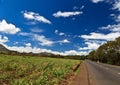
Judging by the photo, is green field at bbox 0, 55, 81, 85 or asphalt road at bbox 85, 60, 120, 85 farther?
asphalt road at bbox 85, 60, 120, 85

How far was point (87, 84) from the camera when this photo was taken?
15.9 meters

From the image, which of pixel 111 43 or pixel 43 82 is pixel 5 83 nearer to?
pixel 43 82

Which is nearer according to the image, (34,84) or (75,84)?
(34,84)

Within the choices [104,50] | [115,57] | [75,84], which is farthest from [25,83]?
[104,50]

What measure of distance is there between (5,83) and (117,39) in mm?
78253

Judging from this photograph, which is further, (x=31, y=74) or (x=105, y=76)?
(x=105, y=76)

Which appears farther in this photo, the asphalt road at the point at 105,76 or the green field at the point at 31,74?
the asphalt road at the point at 105,76

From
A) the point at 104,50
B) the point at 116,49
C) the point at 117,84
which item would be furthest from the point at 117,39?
the point at 117,84

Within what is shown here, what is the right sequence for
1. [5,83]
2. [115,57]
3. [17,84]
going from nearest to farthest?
[17,84]
[5,83]
[115,57]

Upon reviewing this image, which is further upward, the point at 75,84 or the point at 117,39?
the point at 117,39

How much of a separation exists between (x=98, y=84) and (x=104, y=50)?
332ft

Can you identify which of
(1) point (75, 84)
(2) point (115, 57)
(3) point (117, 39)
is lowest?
(1) point (75, 84)

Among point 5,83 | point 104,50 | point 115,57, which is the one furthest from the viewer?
point 104,50

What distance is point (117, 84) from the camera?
15.9m
